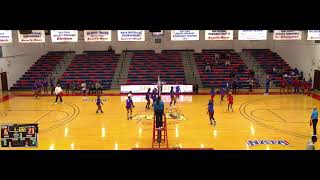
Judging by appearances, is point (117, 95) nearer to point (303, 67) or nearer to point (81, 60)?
point (81, 60)

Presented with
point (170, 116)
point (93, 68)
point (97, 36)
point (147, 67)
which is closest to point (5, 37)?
point (97, 36)

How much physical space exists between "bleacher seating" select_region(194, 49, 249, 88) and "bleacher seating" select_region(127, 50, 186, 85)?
197cm

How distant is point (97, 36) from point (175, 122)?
6.29m

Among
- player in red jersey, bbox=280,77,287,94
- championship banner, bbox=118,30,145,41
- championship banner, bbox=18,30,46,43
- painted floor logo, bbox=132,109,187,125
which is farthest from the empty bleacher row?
championship banner, bbox=118,30,145,41

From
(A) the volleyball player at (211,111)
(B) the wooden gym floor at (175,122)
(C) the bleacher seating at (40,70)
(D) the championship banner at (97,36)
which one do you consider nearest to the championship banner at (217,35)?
(A) the volleyball player at (211,111)

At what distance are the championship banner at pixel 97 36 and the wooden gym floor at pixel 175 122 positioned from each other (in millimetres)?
4387

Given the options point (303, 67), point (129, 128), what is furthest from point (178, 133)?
point (303, 67)

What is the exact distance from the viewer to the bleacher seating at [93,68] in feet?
101

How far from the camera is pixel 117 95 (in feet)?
87.9

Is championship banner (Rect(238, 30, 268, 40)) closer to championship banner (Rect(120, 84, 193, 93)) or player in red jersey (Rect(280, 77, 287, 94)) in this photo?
player in red jersey (Rect(280, 77, 287, 94))

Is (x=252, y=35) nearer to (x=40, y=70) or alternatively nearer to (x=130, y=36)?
(x=130, y=36)

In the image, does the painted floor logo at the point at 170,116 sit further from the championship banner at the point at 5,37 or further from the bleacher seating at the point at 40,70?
the bleacher seating at the point at 40,70

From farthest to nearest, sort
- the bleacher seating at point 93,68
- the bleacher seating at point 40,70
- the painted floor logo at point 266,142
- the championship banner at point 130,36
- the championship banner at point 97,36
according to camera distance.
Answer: the bleacher seating at point 93,68
the bleacher seating at point 40,70
the championship banner at point 97,36
the championship banner at point 130,36
the painted floor logo at point 266,142
